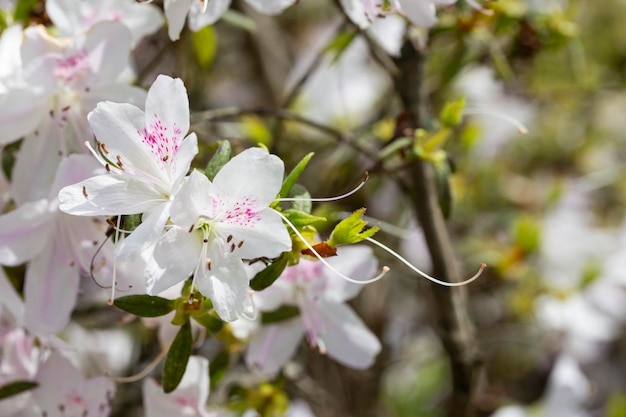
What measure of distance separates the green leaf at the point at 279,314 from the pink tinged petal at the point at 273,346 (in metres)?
0.02

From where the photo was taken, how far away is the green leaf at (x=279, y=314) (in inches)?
43.1

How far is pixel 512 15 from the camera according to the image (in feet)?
4.23

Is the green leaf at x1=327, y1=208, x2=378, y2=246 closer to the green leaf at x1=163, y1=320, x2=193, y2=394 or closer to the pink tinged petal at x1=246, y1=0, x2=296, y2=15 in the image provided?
the green leaf at x1=163, y1=320, x2=193, y2=394

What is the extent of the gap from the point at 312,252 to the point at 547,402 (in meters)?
0.84

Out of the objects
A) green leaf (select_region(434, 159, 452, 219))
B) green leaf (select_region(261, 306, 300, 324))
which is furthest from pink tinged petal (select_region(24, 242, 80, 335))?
green leaf (select_region(434, 159, 452, 219))

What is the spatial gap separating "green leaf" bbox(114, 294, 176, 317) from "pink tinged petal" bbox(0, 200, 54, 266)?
17 cm

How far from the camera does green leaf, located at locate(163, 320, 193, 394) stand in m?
0.88

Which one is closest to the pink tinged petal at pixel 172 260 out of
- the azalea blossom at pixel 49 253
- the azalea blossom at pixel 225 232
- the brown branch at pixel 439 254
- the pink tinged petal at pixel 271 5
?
the azalea blossom at pixel 225 232

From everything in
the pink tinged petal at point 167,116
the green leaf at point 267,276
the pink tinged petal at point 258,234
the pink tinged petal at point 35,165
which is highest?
the pink tinged petal at point 167,116

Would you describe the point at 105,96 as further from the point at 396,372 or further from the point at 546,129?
the point at 546,129

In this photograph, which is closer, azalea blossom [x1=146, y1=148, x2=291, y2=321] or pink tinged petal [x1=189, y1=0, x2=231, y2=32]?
azalea blossom [x1=146, y1=148, x2=291, y2=321]

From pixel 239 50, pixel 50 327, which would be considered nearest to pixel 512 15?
pixel 50 327

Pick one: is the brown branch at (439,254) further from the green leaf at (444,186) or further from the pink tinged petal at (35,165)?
the pink tinged petal at (35,165)

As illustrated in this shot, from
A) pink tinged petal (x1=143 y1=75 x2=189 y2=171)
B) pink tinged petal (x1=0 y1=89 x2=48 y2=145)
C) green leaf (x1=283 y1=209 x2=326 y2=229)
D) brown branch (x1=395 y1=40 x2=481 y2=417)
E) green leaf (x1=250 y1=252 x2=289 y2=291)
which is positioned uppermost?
pink tinged petal (x1=143 y1=75 x2=189 y2=171)
